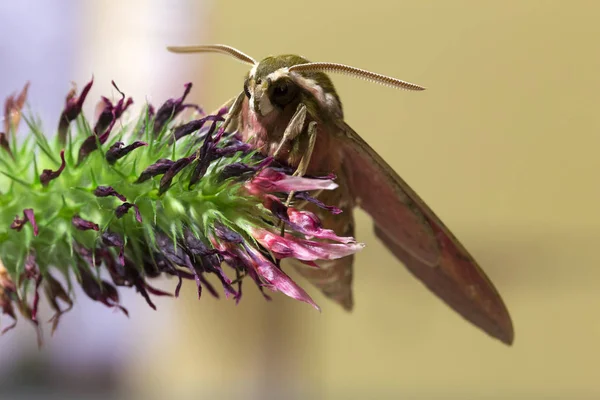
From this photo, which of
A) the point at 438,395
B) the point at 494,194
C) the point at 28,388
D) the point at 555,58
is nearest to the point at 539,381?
the point at 438,395

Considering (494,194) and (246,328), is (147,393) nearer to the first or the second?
(246,328)

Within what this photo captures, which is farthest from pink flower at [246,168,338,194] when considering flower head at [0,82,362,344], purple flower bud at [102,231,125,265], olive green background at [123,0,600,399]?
olive green background at [123,0,600,399]

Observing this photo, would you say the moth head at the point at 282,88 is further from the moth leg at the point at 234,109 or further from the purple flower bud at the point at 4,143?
the purple flower bud at the point at 4,143

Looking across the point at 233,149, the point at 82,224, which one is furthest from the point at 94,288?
the point at 233,149

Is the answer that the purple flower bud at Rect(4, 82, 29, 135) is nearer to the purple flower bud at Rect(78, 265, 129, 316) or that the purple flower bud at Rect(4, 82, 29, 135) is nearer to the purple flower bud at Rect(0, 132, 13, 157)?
the purple flower bud at Rect(0, 132, 13, 157)

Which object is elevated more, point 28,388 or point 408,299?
point 408,299

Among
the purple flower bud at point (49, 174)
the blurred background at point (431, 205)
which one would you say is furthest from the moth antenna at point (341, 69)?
the blurred background at point (431, 205)

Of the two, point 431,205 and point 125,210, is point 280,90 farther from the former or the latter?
point 431,205
